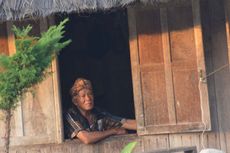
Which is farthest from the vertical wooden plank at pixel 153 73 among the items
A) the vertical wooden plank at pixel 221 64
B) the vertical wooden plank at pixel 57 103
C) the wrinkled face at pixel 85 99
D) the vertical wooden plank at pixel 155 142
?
the wrinkled face at pixel 85 99

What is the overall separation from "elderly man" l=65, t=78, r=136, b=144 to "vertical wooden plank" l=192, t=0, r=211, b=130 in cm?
98

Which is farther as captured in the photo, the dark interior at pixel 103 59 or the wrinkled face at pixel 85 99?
the dark interior at pixel 103 59

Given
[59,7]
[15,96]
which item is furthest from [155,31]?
[15,96]

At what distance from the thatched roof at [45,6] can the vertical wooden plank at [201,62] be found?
0.44 metres

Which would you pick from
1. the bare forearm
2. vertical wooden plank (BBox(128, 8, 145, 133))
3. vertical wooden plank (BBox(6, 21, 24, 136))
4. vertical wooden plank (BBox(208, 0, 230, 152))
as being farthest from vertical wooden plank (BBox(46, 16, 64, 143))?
vertical wooden plank (BBox(208, 0, 230, 152))

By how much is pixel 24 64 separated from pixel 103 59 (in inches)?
176

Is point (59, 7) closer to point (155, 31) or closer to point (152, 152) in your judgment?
point (155, 31)

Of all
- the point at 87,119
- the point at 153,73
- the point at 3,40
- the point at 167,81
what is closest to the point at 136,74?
the point at 153,73

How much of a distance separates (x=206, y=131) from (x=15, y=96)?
6.93 feet

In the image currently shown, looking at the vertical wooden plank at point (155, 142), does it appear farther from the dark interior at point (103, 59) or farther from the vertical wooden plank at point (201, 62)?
the dark interior at point (103, 59)

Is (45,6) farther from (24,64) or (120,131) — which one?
(120,131)

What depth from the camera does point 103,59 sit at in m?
10.8

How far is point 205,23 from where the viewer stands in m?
8.15

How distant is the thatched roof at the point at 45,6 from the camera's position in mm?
7223
